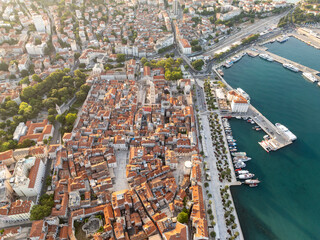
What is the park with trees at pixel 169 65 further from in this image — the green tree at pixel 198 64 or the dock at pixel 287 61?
the dock at pixel 287 61

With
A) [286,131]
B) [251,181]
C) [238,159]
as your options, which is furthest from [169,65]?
[251,181]

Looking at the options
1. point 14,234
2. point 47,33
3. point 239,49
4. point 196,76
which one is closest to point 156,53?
point 196,76

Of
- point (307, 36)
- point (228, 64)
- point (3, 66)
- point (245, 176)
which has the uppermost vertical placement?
point (307, 36)

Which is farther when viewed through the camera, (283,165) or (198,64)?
(198,64)

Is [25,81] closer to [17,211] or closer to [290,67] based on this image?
[17,211]

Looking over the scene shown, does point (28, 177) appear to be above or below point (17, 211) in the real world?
above

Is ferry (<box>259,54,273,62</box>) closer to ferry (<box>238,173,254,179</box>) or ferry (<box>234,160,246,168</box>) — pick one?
ferry (<box>234,160,246,168</box>)

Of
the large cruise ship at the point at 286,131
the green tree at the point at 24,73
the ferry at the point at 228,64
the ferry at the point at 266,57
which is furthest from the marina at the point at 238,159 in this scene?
the green tree at the point at 24,73

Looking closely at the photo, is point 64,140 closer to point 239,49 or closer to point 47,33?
point 47,33
